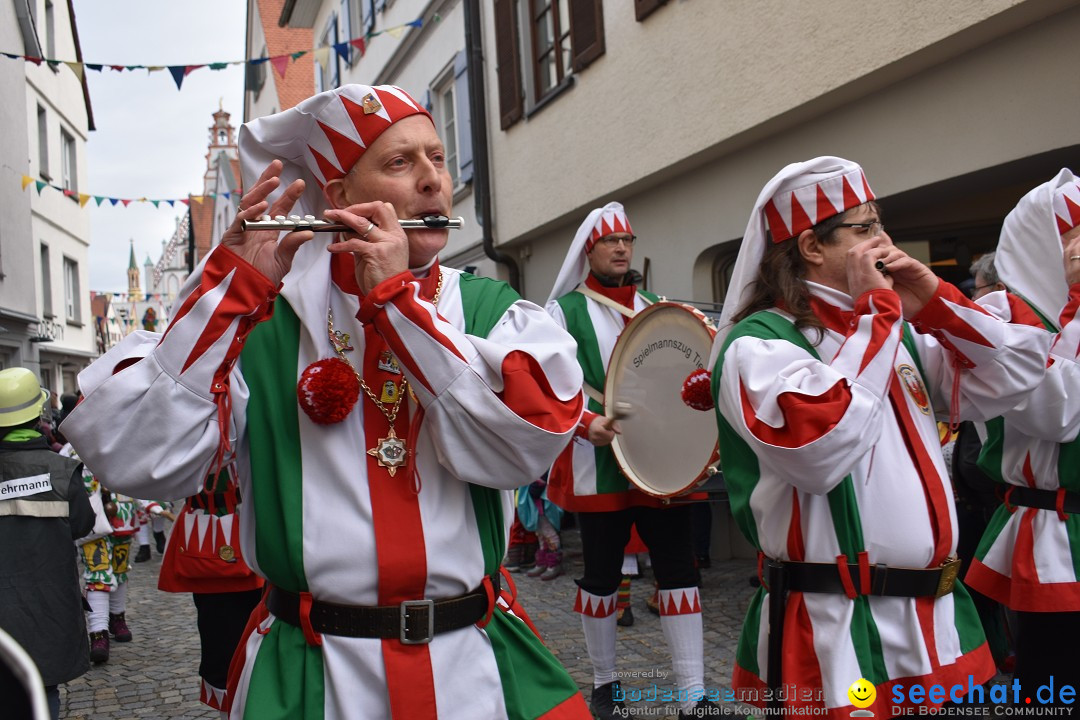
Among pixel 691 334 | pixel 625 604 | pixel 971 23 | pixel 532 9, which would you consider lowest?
pixel 625 604

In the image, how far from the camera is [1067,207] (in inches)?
123

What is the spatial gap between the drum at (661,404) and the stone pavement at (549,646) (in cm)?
110

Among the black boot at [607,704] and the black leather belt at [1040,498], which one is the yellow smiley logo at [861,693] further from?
the black boot at [607,704]

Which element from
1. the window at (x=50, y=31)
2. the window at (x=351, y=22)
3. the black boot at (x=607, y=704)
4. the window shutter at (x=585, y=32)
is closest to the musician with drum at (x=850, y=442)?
the black boot at (x=607, y=704)

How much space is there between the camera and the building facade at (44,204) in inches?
636

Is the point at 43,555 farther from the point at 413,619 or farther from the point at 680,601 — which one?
the point at 413,619

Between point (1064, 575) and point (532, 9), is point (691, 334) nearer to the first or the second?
point (1064, 575)

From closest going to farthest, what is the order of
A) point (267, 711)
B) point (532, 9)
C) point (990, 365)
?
point (267, 711), point (990, 365), point (532, 9)

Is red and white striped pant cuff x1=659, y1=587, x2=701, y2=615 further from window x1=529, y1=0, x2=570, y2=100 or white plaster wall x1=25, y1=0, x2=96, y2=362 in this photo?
white plaster wall x1=25, y1=0, x2=96, y2=362

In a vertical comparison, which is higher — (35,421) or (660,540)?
(35,421)

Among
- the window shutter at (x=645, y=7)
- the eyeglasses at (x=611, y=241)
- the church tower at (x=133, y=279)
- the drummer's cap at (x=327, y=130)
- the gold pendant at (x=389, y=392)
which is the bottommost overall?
the gold pendant at (x=389, y=392)

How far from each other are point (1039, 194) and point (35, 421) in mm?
4255

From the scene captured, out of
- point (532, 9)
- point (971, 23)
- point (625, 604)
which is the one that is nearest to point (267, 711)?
point (625, 604)

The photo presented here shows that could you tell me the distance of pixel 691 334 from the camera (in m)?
3.85
